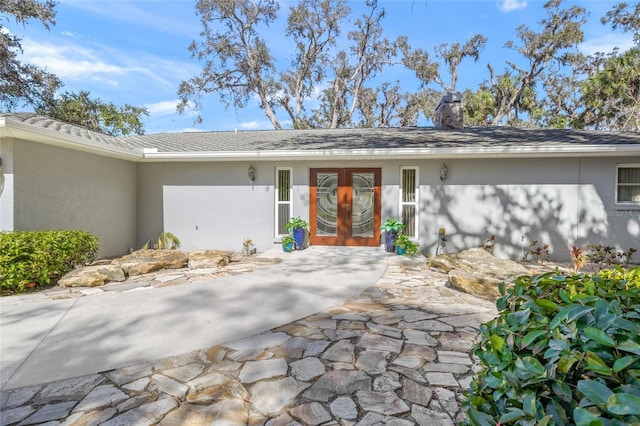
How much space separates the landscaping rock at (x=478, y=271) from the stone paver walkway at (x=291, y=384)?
129 centimetres

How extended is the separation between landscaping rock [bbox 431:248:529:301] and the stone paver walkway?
1285 mm

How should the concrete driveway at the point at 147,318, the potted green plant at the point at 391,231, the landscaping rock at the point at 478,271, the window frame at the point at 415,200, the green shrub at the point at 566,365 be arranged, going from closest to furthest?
the green shrub at the point at 566,365, the concrete driveway at the point at 147,318, the landscaping rock at the point at 478,271, the potted green plant at the point at 391,231, the window frame at the point at 415,200

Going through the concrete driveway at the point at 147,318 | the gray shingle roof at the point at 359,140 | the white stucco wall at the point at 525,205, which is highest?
the gray shingle roof at the point at 359,140

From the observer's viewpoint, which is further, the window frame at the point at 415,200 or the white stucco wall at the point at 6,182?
the window frame at the point at 415,200

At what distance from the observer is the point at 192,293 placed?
4.91 metres

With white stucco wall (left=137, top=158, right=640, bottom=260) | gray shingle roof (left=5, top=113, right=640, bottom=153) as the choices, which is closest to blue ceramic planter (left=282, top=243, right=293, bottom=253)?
white stucco wall (left=137, top=158, right=640, bottom=260)

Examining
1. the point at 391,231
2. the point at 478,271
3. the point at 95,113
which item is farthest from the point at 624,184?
the point at 95,113

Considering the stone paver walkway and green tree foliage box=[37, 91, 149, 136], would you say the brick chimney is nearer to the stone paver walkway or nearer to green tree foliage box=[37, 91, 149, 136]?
the stone paver walkway

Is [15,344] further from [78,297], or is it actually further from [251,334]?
[251,334]

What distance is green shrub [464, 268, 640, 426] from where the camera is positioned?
3.02 feet

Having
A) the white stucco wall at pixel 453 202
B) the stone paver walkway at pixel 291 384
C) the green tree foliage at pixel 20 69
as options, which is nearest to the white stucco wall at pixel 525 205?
the white stucco wall at pixel 453 202

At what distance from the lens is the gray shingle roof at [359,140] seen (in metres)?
8.02

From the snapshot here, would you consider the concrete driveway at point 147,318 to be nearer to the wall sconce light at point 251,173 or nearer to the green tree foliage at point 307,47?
the wall sconce light at point 251,173

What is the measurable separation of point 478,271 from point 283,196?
5043 mm
